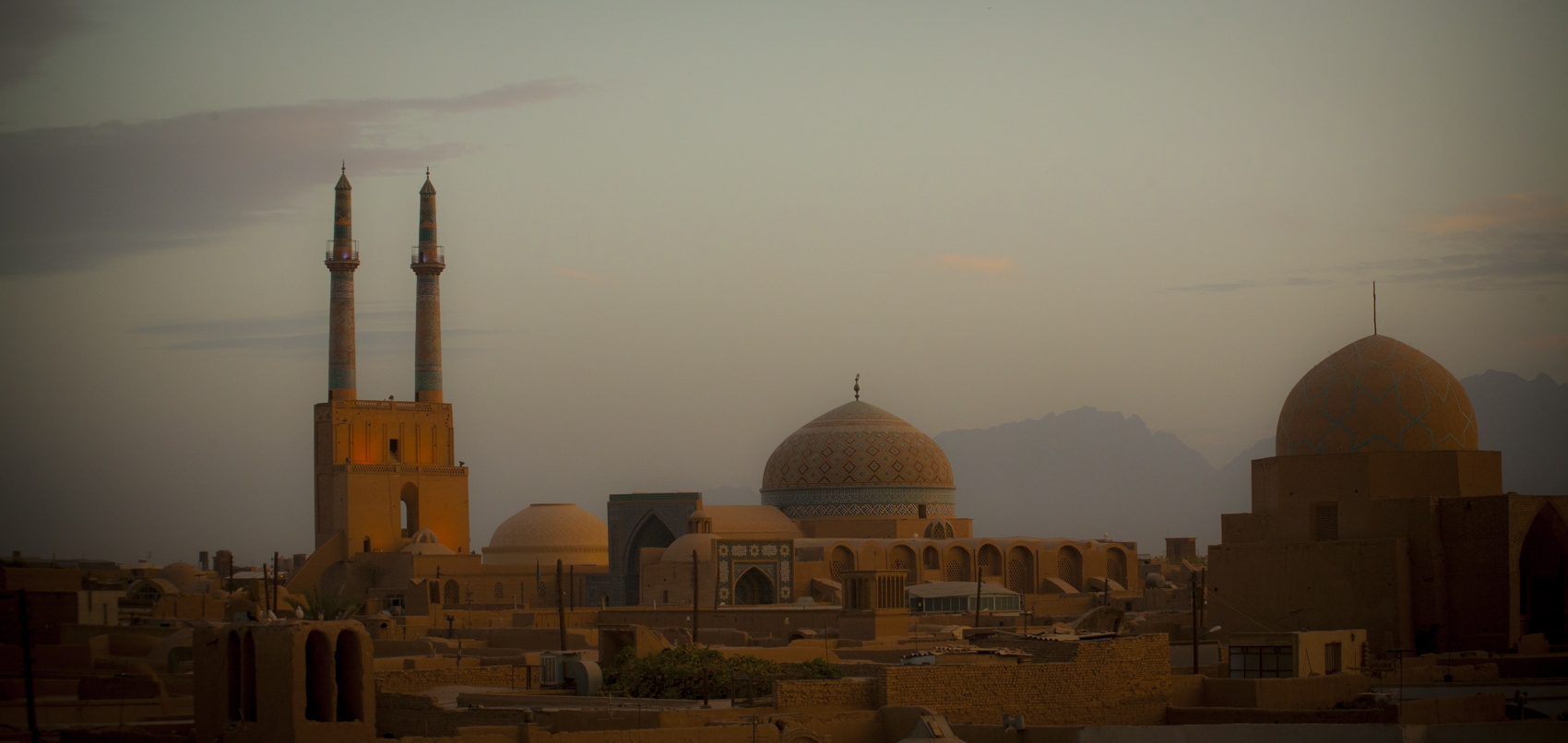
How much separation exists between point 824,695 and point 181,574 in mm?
30303

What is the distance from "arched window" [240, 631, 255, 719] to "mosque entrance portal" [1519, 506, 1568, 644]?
14214 mm

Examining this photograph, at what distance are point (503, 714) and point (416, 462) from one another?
2985 cm

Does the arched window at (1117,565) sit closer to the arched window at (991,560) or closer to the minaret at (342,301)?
the arched window at (991,560)

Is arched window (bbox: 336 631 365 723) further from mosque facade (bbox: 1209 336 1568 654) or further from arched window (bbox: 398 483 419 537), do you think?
arched window (bbox: 398 483 419 537)

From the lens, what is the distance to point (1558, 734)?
1491 centimetres

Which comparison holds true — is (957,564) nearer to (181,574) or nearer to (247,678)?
(181,574)

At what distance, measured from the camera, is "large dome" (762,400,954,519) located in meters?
42.9

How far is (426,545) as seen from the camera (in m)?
41.5

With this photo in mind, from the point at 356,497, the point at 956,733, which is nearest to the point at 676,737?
the point at 956,733

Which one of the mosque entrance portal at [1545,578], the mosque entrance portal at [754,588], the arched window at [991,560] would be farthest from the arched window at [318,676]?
the arched window at [991,560]

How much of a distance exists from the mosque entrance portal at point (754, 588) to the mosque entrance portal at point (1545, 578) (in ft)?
57.1

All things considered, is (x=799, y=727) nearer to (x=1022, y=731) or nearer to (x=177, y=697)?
(x=1022, y=731)

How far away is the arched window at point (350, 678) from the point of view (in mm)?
15734

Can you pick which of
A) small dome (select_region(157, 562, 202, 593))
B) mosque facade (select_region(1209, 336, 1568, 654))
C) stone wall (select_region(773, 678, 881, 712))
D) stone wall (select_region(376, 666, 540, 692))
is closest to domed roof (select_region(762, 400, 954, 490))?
small dome (select_region(157, 562, 202, 593))
